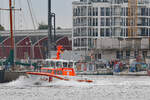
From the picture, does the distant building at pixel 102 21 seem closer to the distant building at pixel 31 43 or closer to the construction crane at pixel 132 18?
the construction crane at pixel 132 18

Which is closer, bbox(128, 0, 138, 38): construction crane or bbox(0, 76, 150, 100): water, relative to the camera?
bbox(0, 76, 150, 100): water

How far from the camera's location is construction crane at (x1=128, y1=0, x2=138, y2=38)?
101 meters

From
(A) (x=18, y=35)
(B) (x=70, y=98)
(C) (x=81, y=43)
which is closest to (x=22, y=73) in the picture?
(B) (x=70, y=98)

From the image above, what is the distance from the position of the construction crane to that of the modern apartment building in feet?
3.43

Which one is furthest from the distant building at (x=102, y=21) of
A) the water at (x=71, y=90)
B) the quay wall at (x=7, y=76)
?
the quay wall at (x=7, y=76)

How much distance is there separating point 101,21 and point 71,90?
59871 millimetres

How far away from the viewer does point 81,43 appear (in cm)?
10306

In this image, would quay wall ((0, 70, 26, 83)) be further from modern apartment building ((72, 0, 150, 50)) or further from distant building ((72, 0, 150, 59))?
modern apartment building ((72, 0, 150, 50))

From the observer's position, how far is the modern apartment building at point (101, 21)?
102562mm

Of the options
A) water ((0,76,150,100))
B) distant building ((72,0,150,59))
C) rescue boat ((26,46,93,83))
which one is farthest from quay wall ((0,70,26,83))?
distant building ((72,0,150,59))

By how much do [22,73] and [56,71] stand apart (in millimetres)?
3910

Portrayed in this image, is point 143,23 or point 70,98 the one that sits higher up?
point 143,23

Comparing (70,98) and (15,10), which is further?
(15,10)

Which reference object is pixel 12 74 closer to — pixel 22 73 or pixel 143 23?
pixel 22 73
